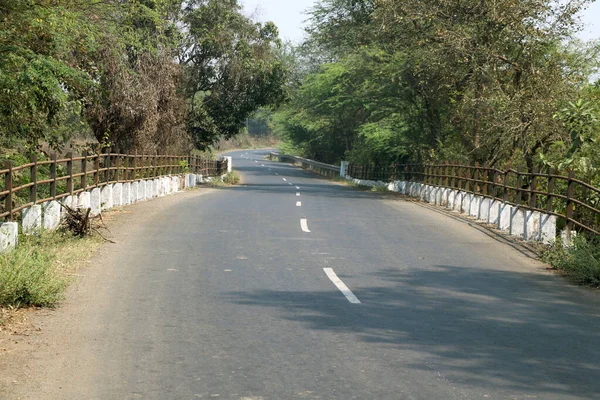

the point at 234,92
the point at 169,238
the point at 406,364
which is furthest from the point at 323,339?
the point at 234,92

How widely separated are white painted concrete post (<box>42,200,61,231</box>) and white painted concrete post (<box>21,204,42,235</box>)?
271mm

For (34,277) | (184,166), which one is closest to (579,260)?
(34,277)

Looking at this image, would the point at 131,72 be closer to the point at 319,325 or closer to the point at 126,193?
the point at 126,193

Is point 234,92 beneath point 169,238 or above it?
above

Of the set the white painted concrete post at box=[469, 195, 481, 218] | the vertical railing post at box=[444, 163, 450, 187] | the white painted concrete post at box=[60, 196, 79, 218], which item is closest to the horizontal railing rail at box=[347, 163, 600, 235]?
the vertical railing post at box=[444, 163, 450, 187]

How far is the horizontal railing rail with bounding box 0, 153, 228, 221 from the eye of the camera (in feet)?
45.3

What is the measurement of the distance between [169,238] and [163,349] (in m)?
8.21

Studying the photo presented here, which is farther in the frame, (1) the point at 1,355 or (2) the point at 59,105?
(2) the point at 59,105

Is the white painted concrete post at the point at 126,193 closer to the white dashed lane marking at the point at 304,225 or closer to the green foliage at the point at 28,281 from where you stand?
the white dashed lane marking at the point at 304,225

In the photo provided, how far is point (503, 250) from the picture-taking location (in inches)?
594

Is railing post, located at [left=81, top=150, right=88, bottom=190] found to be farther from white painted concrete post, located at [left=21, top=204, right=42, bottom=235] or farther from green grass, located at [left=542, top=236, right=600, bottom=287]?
green grass, located at [left=542, top=236, right=600, bottom=287]

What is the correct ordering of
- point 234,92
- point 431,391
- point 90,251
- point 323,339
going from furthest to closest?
1. point 234,92
2. point 90,251
3. point 323,339
4. point 431,391

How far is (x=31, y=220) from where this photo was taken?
14.1 meters

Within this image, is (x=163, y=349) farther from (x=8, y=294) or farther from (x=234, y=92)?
(x=234, y=92)
